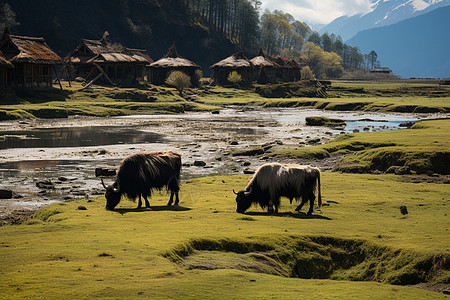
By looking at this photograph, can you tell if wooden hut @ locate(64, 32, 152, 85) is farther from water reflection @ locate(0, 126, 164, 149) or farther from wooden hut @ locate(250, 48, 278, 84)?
water reflection @ locate(0, 126, 164, 149)

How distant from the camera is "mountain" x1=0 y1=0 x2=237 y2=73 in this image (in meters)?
124

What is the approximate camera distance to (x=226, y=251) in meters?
14.8

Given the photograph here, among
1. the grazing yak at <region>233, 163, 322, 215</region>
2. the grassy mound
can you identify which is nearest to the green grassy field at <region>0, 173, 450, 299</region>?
the grazing yak at <region>233, 163, 322, 215</region>

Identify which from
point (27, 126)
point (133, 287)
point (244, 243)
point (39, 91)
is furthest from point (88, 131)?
point (133, 287)

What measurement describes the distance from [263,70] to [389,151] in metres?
99.2

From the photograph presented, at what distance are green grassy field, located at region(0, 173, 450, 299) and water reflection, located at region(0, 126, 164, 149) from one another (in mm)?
23204

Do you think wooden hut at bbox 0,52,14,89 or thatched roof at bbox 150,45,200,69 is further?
thatched roof at bbox 150,45,200,69

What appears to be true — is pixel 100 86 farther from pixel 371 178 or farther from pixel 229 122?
pixel 371 178

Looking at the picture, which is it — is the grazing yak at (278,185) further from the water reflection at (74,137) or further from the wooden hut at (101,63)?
the wooden hut at (101,63)

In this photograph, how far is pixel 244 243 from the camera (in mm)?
15047

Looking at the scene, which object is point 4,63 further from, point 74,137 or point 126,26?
point 126,26

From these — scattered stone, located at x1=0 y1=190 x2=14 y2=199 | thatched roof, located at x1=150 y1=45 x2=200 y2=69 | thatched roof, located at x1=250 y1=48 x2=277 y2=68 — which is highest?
thatched roof, located at x1=250 y1=48 x2=277 y2=68

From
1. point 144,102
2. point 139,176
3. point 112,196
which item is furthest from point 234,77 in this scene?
point 112,196

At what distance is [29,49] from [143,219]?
61.6 metres
